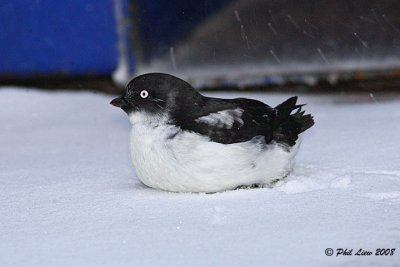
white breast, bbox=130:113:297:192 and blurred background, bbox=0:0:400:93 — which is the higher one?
blurred background, bbox=0:0:400:93

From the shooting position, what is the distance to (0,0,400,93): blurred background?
23.6ft

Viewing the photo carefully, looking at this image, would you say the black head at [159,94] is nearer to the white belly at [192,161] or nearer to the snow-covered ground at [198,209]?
the white belly at [192,161]

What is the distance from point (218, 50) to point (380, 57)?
1444 mm

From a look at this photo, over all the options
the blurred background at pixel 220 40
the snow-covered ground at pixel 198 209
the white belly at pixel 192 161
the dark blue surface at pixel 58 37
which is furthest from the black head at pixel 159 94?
the dark blue surface at pixel 58 37

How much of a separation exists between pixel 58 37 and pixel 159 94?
3.37m

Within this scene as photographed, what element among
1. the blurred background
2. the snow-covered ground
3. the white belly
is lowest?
the snow-covered ground

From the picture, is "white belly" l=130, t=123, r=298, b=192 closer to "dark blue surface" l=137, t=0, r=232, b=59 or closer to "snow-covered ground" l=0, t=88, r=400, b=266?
"snow-covered ground" l=0, t=88, r=400, b=266

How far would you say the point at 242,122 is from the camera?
4277mm

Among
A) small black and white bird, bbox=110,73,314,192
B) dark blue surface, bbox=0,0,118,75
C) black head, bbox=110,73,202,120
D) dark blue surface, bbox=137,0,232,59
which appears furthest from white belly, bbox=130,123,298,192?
dark blue surface, bbox=0,0,118,75

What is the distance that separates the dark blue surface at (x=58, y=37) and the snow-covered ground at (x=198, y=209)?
1474mm

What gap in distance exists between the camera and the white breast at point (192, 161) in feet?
13.3

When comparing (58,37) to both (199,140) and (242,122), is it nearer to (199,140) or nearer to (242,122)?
(242,122)

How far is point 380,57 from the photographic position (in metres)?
7.21

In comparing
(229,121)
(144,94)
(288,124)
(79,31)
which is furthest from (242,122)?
(79,31)
